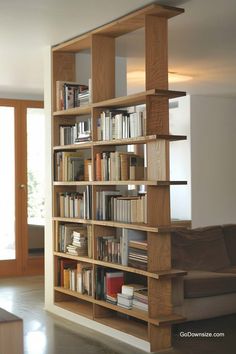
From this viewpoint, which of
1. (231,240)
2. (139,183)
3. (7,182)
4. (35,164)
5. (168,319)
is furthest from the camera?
(35,164)

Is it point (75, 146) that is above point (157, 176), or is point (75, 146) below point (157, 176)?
above

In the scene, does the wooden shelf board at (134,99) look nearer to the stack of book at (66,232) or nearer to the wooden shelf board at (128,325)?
the stack of book at (66,232)

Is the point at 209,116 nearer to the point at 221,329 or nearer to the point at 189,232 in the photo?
the point at 189,232

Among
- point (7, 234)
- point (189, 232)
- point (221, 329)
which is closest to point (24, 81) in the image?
point (7, 234)

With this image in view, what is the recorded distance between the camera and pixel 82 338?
5012 millimetres

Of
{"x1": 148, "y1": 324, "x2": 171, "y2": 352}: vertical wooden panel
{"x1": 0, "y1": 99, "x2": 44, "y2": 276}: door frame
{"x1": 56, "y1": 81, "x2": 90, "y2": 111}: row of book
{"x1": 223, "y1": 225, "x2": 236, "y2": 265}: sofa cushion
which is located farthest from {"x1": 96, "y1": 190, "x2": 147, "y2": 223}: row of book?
{"x1": 0, "y1": 99, "x2": 44, "y2": 276}: door frame

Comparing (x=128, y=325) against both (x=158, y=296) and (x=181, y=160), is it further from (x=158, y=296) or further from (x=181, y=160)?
(x=181, y=160)

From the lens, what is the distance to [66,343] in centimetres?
486

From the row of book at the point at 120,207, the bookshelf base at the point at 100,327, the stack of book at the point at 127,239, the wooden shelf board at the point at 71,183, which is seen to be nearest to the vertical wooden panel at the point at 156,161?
the row of book at the point at 120,207

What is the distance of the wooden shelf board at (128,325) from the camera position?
4.78m

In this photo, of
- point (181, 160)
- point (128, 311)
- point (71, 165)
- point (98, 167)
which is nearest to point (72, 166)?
point (71, 165)

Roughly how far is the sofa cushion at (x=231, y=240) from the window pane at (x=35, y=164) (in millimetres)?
3100

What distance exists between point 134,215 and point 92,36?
162 cm

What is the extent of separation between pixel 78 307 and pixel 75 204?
98 cm
